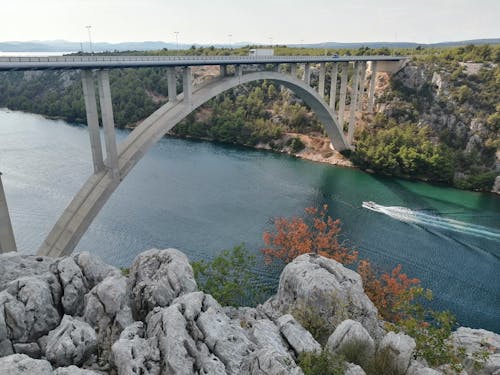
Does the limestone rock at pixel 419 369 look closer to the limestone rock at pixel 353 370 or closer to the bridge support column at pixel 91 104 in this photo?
the limestone rock at pixel 353 370

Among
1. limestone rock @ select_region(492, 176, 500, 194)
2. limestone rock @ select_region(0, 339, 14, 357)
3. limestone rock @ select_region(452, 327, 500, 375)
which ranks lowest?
limestone rock @ select_region(492, 176, 500, 194)

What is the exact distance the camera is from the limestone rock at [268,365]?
26.0 feet

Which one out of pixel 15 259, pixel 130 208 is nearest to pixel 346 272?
pixel 15 259

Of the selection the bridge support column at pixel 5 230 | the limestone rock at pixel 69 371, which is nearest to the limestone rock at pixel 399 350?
the limestone rock at pixel 69 371

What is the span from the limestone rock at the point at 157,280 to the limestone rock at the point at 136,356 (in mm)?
1942

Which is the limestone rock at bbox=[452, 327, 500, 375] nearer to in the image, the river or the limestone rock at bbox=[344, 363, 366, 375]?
the limestone rock at bbox=[344, 363, 366, 375]

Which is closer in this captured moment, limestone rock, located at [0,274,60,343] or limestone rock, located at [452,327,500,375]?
limestone rock, located at [0,274,60,343]

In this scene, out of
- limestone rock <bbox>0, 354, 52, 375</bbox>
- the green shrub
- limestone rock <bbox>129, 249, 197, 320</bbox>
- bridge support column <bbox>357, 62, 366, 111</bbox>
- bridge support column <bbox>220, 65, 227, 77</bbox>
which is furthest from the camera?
the green shrub

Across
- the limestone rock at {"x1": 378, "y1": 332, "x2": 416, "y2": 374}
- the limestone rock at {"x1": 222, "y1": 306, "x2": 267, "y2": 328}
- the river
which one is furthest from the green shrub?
the limestone rock at {"x1": 378, "y1": 332, "x2": 416, "y2": 374}

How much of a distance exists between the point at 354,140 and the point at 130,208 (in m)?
29.7

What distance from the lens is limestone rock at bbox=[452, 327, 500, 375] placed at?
33.5 ft

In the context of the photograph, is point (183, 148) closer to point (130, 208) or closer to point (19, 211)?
point (130, 208)

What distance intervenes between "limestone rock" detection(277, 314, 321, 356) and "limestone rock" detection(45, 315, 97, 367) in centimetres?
481

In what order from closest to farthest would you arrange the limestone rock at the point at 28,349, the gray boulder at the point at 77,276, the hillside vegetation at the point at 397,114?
the limestone rock at the point at 28,349 < the gray boulder at the point at 77,276 < the hillside vegetation at the point at 397,114
